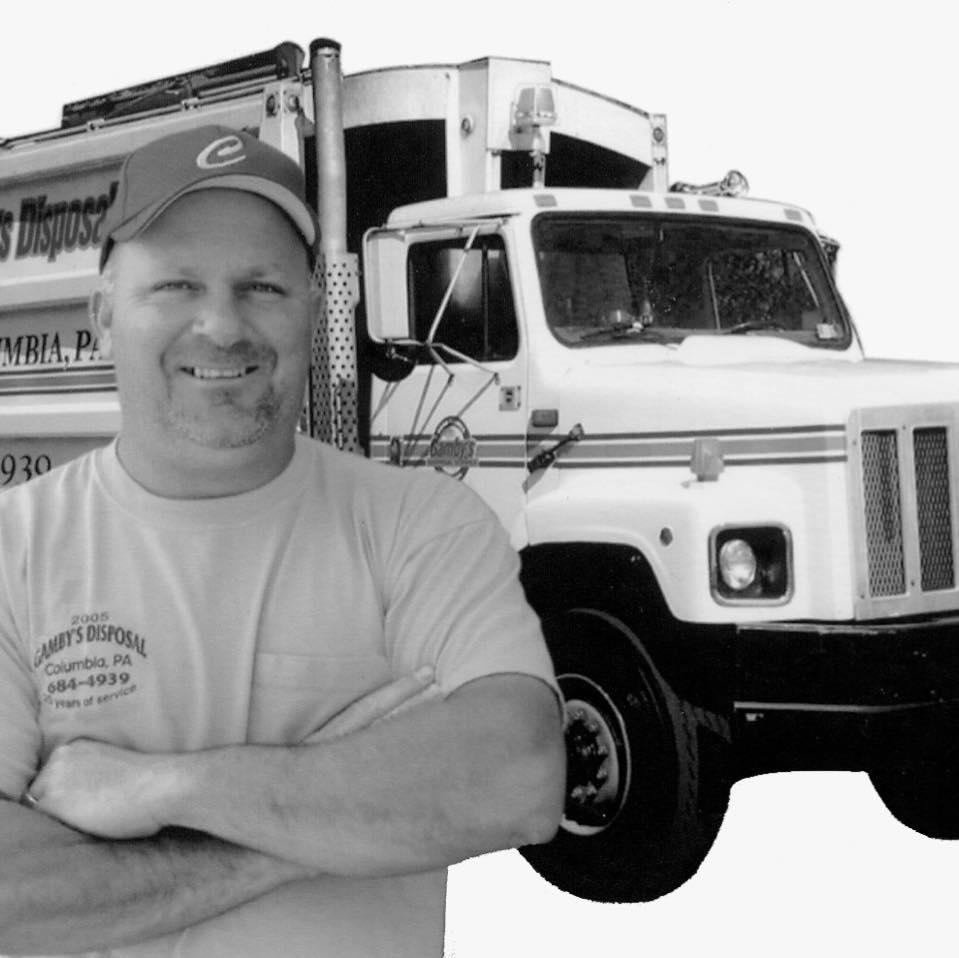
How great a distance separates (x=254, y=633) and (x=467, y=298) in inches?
180

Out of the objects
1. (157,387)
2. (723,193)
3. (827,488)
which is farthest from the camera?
(723,193)

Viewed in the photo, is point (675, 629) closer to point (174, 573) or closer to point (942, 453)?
point (942, 453)

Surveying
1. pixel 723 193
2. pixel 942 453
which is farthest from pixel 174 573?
pixel 723 193

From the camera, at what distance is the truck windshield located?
655 centimetres

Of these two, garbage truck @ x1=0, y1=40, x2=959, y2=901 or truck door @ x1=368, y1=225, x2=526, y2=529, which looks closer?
garbage truck @ x1=0, y1=40, x2=959, y2=901

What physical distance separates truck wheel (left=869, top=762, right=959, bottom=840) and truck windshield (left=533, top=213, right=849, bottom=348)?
191cm

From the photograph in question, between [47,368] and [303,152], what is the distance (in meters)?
2.38

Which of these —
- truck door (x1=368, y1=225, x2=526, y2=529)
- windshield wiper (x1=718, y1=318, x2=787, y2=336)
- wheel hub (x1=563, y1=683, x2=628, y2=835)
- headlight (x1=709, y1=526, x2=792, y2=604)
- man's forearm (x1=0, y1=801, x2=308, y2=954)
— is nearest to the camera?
man's forearm (x1=0, y1=801, x2=308, y2=954)

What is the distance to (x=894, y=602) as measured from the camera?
5.81 meters

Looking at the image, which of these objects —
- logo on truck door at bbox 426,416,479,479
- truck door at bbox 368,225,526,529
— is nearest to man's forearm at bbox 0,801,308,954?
truck door at bbox 368,225,526,529

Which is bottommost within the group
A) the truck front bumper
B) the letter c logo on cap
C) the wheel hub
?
the wheel hub

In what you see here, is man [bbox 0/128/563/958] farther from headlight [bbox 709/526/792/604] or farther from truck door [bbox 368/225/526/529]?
truck door [bbox 368/225/526/529]

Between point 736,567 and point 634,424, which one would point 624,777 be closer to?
point 736,567

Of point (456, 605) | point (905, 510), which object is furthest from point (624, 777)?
point (456, 605)
